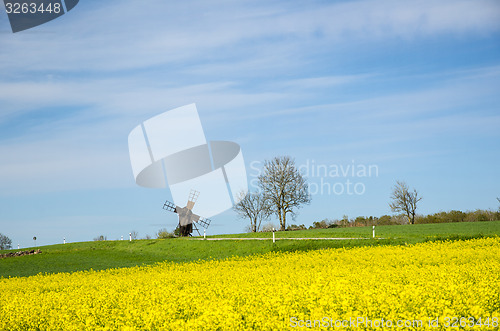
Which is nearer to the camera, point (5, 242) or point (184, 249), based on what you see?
point (184, 249)

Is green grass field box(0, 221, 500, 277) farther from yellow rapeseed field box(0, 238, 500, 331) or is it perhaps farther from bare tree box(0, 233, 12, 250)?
bare tree box(0, 233, 12, 250)

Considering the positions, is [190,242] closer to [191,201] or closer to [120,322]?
[191,201]

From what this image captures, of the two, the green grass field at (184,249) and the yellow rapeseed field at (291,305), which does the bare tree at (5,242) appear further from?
the yellow rapeseed field at (291,305)

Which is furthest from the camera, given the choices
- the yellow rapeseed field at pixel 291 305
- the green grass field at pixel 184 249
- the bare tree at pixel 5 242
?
the bare tree at pixel 5 242

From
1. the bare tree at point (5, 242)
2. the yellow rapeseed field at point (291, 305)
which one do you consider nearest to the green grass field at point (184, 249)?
the yellow rapeseed field at point (291, 305)

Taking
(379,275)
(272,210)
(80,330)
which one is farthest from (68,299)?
(272,210)

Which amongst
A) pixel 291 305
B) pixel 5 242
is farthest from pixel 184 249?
pixel 5 242

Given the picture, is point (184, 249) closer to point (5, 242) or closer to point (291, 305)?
point (291, 305)

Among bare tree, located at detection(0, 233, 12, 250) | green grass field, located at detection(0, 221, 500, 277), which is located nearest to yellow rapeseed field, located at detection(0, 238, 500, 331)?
green grass field, located at detection(0, 221, 500, 277)

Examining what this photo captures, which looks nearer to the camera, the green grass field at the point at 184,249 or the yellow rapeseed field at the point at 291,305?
the yellow rapeseed field at the point at 291,305

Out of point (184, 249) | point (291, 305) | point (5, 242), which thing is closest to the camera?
point (291, 305)

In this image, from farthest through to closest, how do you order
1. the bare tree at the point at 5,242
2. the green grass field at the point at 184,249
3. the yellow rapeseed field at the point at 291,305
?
the bare tree at the point at 5,242 → the green grass field at the point at 184,249 → the yellow rapeseed field at the point at 291,305

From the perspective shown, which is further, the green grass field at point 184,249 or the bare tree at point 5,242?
the bare tree at point 5,242

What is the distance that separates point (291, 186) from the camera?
2702 inches
